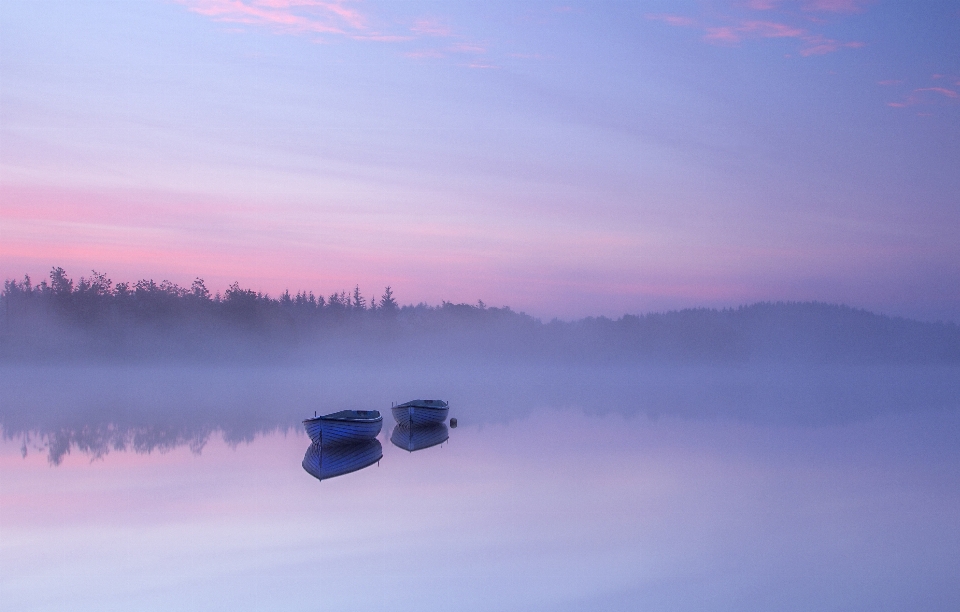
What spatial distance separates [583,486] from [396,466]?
198 inches

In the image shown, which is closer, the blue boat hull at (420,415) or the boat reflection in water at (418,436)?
the boat reflection in water at (418,436)

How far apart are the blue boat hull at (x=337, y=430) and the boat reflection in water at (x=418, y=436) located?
156 centimetres

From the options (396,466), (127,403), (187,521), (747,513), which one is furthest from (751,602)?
(127,403)

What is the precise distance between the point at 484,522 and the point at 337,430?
9006mm

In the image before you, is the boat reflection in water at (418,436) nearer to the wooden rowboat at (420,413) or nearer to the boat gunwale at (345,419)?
the wooden rowboat at (420,413)

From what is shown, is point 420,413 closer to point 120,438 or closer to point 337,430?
point 337,430

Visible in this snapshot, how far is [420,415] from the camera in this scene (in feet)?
91.2

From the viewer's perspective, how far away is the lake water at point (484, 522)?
32.5 ft

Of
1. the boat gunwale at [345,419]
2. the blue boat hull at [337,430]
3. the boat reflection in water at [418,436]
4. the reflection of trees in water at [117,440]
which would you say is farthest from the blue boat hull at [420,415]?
the reflection of trees in water at [117,440]

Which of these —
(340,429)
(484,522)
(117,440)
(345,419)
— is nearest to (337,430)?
(340,429)

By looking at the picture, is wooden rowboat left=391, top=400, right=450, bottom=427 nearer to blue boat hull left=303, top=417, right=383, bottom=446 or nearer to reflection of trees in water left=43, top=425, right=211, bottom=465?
blue boat hull left=303, top=417, right=383, bottom=446

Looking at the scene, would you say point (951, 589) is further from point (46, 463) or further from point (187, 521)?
point (46, 463)

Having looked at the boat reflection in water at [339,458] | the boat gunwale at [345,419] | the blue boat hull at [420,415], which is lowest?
the boat reflection in water at [339,458]

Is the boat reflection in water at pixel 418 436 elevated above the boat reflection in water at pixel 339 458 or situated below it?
above
